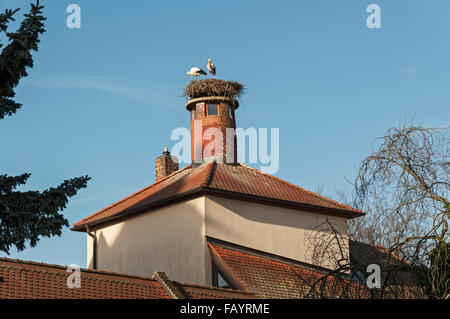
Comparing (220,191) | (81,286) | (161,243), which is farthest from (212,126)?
(81,286)

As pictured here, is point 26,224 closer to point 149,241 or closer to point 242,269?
point 242,269

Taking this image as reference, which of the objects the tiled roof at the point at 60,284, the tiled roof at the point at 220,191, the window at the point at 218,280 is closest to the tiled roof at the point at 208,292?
the tiled roof at the point at 60,284

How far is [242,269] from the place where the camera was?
71.5 feet

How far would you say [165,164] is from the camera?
102ft

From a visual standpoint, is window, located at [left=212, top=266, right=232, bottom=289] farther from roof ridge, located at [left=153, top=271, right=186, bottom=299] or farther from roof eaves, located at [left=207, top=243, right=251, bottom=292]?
roof ridge, located at [left=153, top=271, right=186, bottom=299]

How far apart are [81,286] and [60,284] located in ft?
2.11

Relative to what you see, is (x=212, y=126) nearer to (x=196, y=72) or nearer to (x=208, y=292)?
(x=196, y=72)

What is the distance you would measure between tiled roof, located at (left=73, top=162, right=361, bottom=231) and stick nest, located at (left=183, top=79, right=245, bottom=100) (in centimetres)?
289

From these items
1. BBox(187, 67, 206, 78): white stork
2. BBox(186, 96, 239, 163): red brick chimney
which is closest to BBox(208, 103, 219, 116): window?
BBox(186, 96, 239, 163): red brick chimney

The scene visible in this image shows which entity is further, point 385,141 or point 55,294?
point 55,294

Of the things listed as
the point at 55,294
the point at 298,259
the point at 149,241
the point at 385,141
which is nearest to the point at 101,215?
the point at 149,241

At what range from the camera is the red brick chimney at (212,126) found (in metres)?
26.7

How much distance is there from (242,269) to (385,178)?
1176 cm

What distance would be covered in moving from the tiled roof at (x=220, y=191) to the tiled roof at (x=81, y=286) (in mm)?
4291
